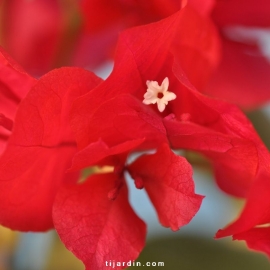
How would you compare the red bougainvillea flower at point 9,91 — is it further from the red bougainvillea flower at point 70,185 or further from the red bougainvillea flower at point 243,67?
the red bougainvillea flower at point 243,67

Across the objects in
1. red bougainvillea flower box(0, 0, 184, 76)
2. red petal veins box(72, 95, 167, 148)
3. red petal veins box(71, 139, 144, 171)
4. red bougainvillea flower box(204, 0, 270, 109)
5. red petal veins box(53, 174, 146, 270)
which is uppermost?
red bougainvillea flower box(0, 0, 184, 76)

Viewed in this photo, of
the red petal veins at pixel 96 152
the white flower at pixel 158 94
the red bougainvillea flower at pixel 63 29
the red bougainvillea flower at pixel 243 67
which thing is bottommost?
the red petal veins at pixel 96 152

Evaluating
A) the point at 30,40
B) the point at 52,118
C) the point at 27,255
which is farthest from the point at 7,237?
the point at 52,118

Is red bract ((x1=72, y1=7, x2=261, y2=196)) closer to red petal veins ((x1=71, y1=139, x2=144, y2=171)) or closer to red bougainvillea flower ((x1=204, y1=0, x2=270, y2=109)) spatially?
red petal veins ((x1=71, y1=139, x2=144, y2=171))

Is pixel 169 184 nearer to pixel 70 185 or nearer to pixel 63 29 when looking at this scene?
pixel 70 185

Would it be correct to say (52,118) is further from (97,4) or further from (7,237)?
(7,237)

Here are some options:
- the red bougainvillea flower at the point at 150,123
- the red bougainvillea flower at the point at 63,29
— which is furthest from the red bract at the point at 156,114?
the red bougainvillea flower at the point at 63,29

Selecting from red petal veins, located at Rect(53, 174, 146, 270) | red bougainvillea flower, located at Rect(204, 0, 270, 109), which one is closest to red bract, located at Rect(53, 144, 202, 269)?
red petal veins, located at Rect(53, 174, 146, 270)
